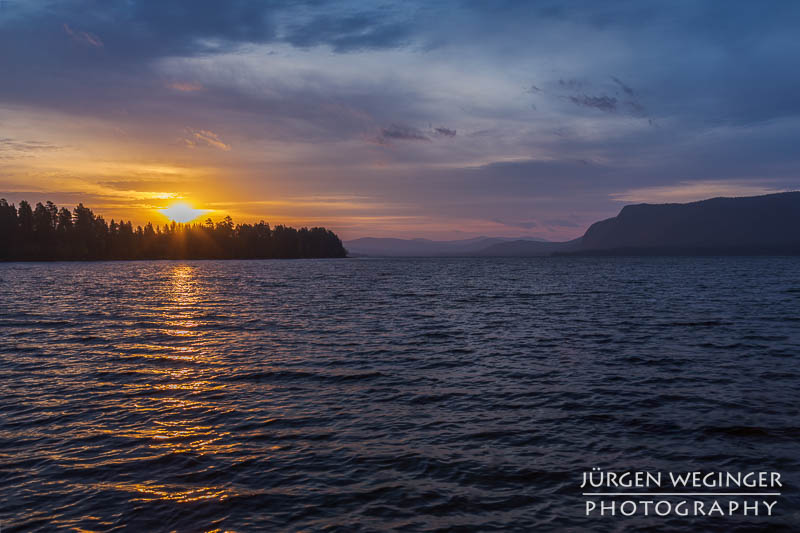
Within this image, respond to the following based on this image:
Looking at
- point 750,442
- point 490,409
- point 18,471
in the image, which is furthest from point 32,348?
point 750,442

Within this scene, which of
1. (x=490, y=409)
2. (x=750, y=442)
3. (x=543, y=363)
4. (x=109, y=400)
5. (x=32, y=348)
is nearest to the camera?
(x=750, y=442)

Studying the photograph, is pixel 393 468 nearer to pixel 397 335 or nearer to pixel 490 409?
pixel 490 409

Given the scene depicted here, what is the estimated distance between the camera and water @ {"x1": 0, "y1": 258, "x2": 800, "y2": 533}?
10.7 metres

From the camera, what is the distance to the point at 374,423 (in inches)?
626

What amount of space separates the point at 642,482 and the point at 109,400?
18.0 metres

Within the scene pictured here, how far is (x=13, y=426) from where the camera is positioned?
15477 mm

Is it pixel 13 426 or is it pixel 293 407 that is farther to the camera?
pixel 293 407

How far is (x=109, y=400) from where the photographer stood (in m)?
18.4

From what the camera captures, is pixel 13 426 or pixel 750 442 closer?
pixel 750 442

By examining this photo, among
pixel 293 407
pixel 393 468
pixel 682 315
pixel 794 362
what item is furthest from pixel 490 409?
pixel 682 315

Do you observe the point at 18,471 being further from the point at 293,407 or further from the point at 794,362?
the point at 794,362

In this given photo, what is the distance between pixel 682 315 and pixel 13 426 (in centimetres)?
4653

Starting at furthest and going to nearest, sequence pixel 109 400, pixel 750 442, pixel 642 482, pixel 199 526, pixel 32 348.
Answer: pixel 32 348, pixel 109 400, pixel 750 442, pixel 642 482, pixel 199 526

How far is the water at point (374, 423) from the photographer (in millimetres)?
10703
